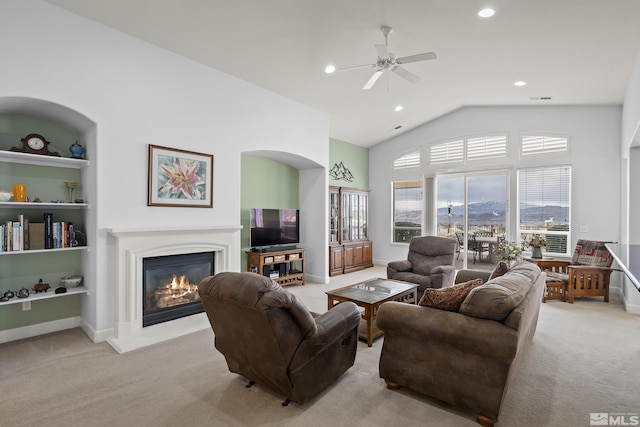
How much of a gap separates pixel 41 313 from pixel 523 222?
7823 mm

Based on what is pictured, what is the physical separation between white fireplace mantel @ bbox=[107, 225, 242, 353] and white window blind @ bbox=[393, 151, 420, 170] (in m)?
5.60

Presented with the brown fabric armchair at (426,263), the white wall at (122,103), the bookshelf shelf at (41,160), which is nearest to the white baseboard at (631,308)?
the brown fabric armchair at (426,263)

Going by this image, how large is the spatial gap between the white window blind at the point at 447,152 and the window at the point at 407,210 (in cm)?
67

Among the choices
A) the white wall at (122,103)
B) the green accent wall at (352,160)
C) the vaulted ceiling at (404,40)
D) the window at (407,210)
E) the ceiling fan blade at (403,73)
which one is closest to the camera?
the white wall at (122,103)

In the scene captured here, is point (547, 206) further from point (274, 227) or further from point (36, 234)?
point (36, 234)

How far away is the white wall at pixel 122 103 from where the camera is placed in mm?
3131

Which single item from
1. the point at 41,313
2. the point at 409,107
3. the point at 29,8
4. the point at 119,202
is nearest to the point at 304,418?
the point at 119,202

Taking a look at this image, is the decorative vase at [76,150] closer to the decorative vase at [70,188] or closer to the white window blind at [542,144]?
the decorative vase at [70,188]

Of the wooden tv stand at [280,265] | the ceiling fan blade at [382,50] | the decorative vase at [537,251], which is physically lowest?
the wooden tv stand at [280,265]

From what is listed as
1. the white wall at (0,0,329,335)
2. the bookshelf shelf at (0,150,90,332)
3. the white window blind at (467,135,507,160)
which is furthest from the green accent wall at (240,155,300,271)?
the white window blind at (467,135,507,160)

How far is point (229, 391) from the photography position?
255 cm

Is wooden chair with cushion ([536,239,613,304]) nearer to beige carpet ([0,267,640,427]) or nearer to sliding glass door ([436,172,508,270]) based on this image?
beige carpet ([0,267,640,427])

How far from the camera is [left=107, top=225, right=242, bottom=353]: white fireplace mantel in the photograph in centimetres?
358

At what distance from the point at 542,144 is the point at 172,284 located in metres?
6.93
